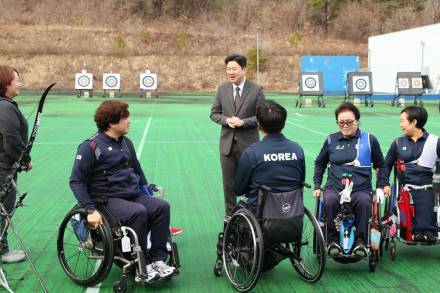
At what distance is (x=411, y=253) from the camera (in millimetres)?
5273

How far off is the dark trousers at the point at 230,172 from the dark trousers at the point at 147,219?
1.16 m

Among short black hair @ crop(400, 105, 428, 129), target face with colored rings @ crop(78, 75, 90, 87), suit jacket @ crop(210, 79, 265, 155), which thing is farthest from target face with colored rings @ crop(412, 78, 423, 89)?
short black hair @ crop(400, 105, 428, 129)

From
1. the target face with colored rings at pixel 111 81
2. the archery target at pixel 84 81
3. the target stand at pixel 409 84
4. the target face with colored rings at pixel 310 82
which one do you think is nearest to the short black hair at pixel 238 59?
the target stand at pixel 409 84

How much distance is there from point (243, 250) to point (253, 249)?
0.17 metres

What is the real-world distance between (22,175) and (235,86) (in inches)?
190

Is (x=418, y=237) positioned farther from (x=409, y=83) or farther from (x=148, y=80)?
(x=148, y=80)

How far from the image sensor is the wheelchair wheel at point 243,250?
398cm

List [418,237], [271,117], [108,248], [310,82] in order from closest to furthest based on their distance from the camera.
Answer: [108,248]
[271,117]
[418,237]
[310,82]

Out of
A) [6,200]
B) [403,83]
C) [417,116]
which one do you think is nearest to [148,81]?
[403,83]

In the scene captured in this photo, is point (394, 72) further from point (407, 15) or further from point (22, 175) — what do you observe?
point (407, 15)

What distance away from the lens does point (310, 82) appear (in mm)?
28969

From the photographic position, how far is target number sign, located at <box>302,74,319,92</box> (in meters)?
28.7

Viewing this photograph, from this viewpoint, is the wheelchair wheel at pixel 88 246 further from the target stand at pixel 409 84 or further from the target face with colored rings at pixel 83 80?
the target face with colored rings at pixel 83 80

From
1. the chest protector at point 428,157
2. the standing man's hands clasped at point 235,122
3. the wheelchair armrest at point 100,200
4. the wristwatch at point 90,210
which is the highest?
the standing man's hands clasped at point 235,122
